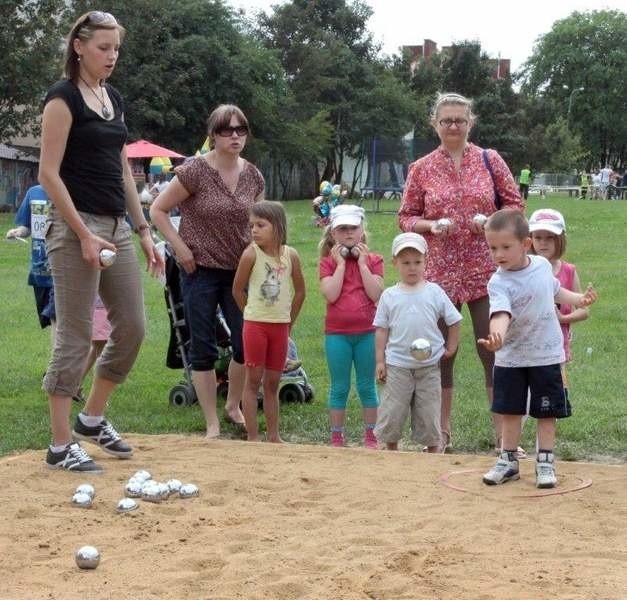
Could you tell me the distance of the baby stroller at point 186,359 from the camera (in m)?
8.34

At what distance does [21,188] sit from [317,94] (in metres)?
19.1

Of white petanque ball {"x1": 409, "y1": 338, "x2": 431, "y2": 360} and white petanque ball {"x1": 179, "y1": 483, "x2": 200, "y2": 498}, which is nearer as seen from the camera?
white petanque ball {"x1": 179, "y1": 483, "x2": 200, "y2": 498}

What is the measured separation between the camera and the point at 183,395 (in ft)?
28.1

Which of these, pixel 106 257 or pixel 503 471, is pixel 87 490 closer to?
pixel 106 257

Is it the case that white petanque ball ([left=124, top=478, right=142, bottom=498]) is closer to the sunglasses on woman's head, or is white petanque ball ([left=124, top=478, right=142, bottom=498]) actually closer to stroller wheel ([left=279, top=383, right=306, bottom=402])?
the sunglasses on woman's head

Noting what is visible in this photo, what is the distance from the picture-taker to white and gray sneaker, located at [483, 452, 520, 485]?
5.88 metres

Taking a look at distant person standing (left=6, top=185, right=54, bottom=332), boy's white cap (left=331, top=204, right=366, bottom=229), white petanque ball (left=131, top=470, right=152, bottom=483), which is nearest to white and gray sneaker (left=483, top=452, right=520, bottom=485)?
white petanque ball (left=131, top=470, right=152, bottom=483)

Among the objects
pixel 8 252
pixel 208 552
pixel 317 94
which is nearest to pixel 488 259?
pixel 208 552

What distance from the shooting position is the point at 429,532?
4.99 meters

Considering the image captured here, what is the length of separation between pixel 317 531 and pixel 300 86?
2227 inches

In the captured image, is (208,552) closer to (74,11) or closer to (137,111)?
(74,11)

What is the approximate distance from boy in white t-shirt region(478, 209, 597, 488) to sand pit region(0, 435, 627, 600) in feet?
0.90

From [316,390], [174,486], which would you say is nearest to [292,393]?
[316,390]

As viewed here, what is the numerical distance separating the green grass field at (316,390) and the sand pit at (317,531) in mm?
1002
